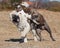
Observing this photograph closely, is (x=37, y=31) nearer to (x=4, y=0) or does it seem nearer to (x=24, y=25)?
(x=24, y=25)

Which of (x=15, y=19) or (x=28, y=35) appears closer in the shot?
(x=15, y=19)

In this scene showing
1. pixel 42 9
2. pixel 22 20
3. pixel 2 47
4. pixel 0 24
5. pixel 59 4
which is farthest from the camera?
pixel 59 4

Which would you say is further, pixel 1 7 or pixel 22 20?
pixel 1 7

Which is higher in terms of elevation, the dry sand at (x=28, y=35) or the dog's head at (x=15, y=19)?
the dog's head at (x=15, y=19)

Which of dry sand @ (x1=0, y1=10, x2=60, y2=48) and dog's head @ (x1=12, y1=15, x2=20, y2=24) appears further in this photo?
dog's head @ (x1=12, y1=15, x2=20, y2=24)

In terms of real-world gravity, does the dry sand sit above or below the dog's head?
below

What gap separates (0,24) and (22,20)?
8.21 metres

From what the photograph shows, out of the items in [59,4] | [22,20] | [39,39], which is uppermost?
[22,20]

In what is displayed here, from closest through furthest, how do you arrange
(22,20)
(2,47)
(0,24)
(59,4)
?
(2,47), (22,20), (0,24), (59,4)

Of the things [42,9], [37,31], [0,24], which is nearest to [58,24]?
[0,24]

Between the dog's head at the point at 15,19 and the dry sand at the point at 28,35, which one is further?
the dog's head at the point at 15,19

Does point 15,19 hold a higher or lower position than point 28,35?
higher

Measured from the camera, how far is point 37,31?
13.9 metres

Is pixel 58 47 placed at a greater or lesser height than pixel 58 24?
greater
